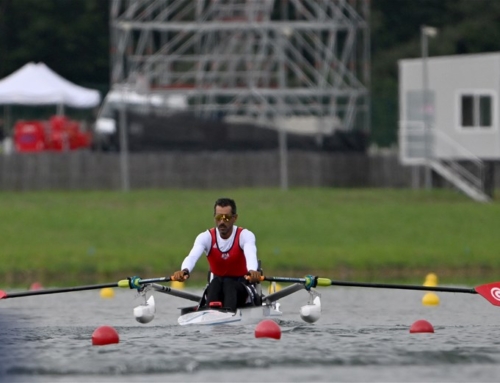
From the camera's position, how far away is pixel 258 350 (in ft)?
58.2

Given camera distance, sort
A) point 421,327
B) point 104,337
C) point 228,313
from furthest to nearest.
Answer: point 228,313 < point 421,327 < point 104,337

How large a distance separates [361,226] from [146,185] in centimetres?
1273

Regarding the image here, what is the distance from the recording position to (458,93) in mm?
48344

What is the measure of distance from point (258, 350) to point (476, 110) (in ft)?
101

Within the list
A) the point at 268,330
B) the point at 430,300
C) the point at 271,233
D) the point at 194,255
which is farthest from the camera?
the point at 271,233

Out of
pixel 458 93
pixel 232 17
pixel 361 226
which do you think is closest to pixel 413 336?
pixel 361 226

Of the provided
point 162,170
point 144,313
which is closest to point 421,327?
point 144,313

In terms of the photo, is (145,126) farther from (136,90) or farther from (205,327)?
(205,327)

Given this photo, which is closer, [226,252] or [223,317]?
[223,317]

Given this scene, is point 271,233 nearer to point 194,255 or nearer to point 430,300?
point 430,300

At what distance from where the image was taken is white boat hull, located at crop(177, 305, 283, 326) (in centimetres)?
1973

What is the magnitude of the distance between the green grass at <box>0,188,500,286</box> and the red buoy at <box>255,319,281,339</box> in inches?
462

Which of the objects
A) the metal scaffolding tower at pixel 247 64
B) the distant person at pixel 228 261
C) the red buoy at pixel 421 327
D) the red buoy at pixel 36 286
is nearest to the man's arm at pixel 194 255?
the distant person at pixel 228 261

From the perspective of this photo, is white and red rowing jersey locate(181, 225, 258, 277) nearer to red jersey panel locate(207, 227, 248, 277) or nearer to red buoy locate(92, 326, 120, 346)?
red jersey panel locate(207, 227, 248, 277)
